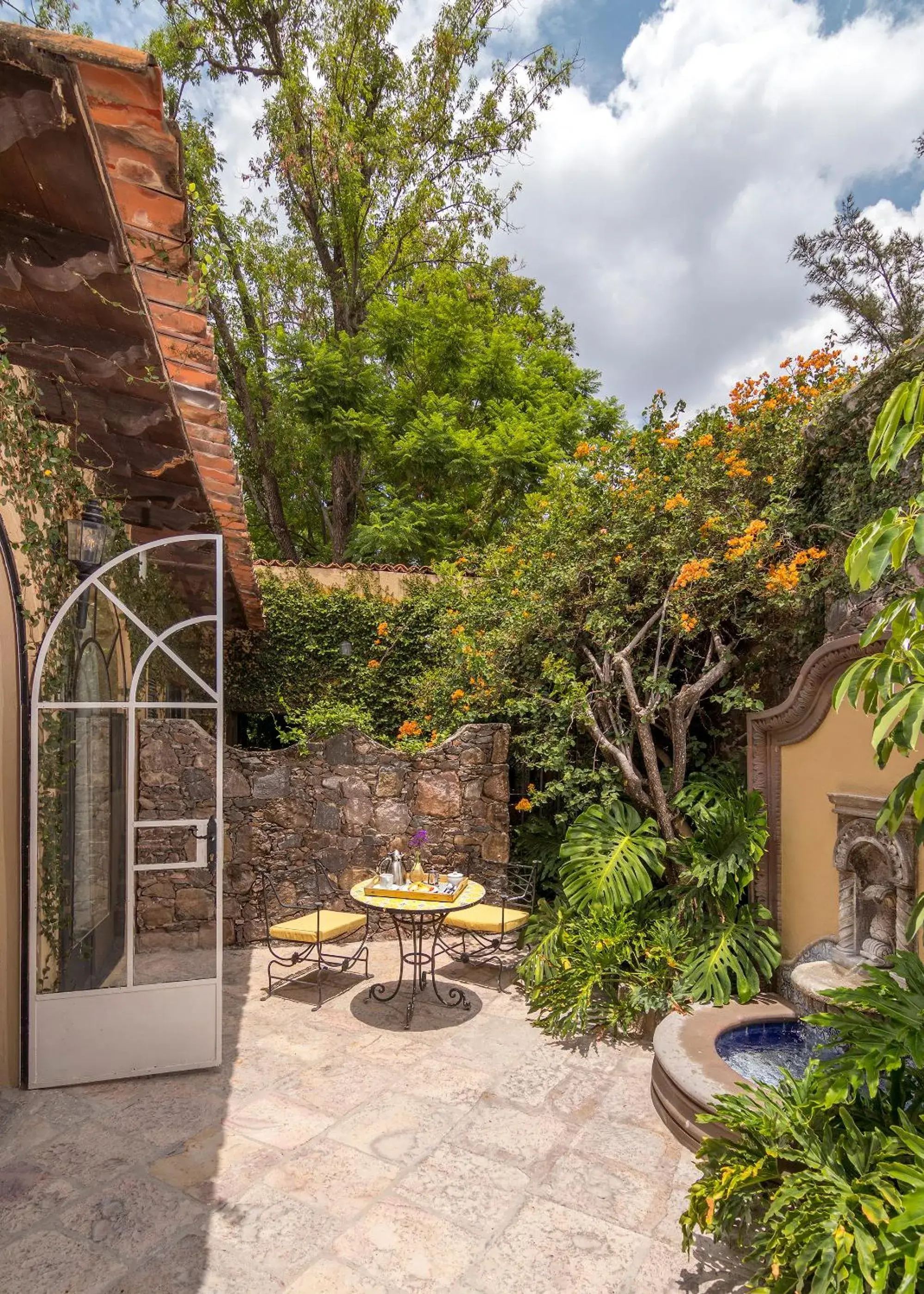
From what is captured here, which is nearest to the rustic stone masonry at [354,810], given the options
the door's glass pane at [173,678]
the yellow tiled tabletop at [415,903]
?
the yellow tiled tabletop at [415,903]

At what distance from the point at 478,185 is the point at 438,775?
1215 cm

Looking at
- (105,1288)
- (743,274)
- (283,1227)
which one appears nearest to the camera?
(105,1288)

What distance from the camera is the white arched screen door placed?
393cm

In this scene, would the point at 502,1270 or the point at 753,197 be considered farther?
the point at 753,197

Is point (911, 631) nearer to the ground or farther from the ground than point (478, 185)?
nearer to the ground

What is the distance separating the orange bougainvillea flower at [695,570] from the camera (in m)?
5.34

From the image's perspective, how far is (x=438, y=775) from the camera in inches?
261

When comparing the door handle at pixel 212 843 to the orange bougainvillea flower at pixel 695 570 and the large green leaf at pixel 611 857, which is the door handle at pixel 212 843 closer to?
the large green leaf at pixel 611 857

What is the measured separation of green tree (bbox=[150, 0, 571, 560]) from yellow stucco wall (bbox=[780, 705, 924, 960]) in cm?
930

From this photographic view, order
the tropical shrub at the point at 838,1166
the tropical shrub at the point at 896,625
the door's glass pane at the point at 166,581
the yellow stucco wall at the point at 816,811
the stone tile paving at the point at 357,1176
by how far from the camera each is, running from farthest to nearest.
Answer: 1. the door's glass pane at the point at 166,581
2. the yellow stucco wall at the point at 816,811
3. the stone tile paving at the point at 357,1176
4. the tropical shrub at the point at 838,1166
5. the tropical shrub at the point at 896,625

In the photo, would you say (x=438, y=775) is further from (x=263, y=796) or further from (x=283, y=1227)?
(x=283, y=1227)

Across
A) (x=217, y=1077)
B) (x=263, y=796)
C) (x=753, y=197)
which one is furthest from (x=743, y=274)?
(x=217, y=1077)

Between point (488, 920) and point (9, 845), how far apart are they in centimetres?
332

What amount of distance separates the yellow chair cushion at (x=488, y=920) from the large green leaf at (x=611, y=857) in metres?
0.49
